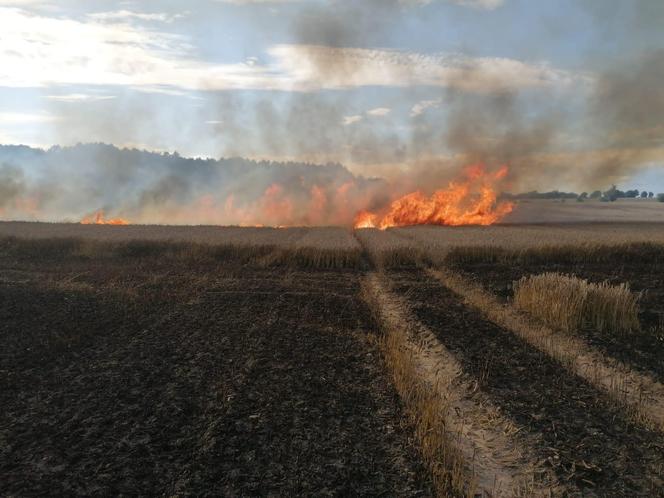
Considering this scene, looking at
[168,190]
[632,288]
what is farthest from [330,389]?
[168,190]

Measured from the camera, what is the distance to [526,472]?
248 inches

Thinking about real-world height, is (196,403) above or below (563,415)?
below

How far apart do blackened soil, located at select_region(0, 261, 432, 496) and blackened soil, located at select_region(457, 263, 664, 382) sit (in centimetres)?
593

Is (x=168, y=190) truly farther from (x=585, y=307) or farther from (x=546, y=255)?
(x=585, y=307)

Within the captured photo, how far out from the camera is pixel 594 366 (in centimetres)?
1023

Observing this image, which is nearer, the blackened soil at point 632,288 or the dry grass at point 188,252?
the blackened soil at point 632,288

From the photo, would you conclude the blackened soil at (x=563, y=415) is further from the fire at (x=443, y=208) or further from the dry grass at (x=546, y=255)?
the fire at (x=443, y=208)

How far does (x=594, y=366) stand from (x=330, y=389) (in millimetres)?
5965

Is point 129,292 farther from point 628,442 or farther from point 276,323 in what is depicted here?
point 628,442

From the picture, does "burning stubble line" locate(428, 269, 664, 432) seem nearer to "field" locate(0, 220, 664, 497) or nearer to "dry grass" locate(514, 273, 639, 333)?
"field" locate(0, 220, 664, 497)

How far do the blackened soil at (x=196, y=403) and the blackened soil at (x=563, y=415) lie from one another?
2096mm

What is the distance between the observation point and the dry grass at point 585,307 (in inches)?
511

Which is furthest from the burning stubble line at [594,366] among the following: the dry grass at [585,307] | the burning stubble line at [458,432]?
the burning stubble line at [458,432]

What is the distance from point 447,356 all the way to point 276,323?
206 inches
